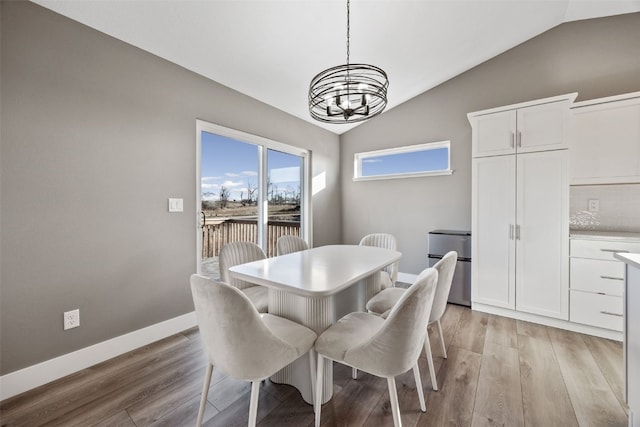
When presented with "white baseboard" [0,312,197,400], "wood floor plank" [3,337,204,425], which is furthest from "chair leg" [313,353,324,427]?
"white baseboard" [0,312,197,400]

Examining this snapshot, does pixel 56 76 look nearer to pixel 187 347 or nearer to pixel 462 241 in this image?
pixel 187 347

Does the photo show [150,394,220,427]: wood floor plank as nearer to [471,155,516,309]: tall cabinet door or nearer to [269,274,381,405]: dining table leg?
[269,274,381,405]: dining table leg

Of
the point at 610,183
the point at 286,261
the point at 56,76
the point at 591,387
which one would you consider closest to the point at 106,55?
the point at 56,76

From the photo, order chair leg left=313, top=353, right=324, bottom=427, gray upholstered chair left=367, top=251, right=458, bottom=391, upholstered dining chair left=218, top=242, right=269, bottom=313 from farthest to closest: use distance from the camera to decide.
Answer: upholstered dining chair left=218, top=242, right=269, bottom=313 → gray upholstered chair left=367, top=251, right=458, bottom=391 → chair leg left=313, top=353, right=324, bottom=427

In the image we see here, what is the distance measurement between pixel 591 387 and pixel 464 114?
3.08 metres

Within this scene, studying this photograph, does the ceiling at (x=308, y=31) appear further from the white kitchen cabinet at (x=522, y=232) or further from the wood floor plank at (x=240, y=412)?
the wood floor plank at (x=240, y=412)

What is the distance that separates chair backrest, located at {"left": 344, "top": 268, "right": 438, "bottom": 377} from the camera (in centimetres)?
115

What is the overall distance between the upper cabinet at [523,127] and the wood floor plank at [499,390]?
1943mm

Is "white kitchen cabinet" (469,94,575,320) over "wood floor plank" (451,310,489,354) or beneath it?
Answer: over

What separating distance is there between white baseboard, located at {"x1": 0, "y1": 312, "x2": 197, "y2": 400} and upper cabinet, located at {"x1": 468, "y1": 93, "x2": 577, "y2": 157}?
11.9 feet

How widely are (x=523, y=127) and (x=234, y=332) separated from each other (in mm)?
3222

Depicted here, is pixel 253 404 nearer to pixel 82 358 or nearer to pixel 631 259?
pixel 82 358

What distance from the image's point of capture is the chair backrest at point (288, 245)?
278 centimetres

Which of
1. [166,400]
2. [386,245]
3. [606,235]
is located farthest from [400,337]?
[606,235]
